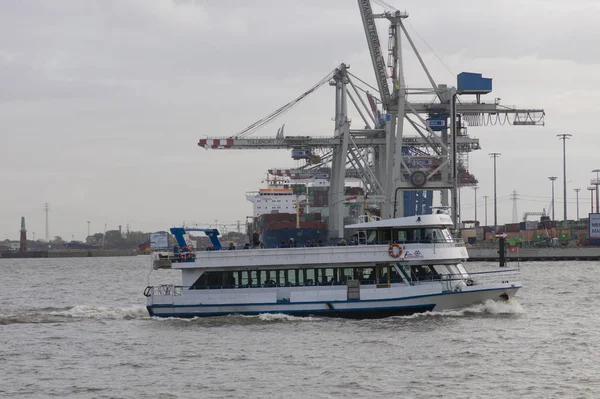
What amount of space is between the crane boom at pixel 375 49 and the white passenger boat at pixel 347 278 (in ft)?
140

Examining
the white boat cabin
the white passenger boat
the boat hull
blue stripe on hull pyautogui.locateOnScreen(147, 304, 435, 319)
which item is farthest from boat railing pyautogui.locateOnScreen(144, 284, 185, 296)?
the white boat cabin

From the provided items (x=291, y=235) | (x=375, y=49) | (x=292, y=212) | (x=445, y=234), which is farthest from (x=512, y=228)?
(x=445, y=234)

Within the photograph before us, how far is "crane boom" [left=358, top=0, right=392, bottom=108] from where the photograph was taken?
269 feet

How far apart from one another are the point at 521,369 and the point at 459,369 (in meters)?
1.87

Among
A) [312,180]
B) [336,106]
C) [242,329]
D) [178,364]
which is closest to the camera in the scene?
[178,364]

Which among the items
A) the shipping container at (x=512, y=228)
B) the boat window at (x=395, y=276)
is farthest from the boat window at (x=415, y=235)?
the shipping container at (x=512, y=228)

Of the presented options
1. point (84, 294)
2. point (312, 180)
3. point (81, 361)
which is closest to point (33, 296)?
point (84, 294)

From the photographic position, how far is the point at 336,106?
106562 millimetres

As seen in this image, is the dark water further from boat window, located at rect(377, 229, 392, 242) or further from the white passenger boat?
boat window, located at rect(377, 229, 392, 242)

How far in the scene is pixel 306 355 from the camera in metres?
31.5

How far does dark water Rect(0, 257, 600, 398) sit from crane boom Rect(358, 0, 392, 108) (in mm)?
40050

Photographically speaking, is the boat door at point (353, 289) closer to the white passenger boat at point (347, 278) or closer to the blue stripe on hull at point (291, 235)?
the white passenger boat at point (347, 278)

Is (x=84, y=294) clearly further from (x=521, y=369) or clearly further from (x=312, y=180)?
(x=312, y=180)

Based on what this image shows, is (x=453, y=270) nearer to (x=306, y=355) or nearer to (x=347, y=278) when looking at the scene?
(x=347, y=278)
